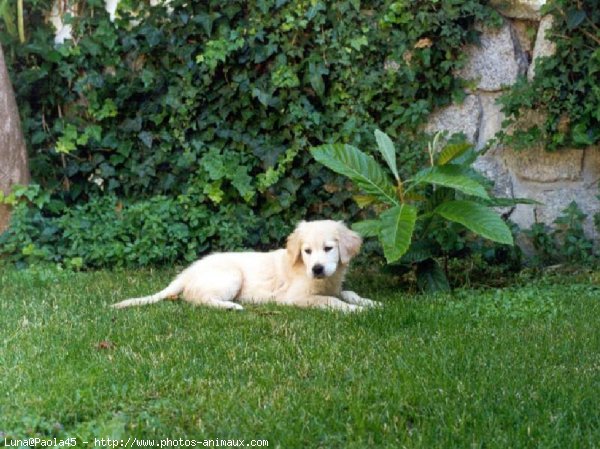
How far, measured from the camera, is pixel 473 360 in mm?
4621

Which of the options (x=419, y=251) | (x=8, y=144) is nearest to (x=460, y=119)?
(x=419, y=251)

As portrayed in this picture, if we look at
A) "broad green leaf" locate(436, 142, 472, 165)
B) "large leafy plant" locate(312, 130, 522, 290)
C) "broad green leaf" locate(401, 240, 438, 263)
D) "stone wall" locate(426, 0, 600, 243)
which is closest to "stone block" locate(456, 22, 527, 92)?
"stone wall" locate(426, 0, 600, 243)

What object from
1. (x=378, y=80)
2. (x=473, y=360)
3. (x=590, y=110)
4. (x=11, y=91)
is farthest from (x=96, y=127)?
(x=473, y=360)

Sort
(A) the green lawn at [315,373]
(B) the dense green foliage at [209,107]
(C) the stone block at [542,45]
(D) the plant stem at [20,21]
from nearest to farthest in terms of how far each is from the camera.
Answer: (A) the green lawn at [315,373], (C) the stone block at [542,45], (B) the dense green foliage at [209,107], (D) the plant stem at [20,21]

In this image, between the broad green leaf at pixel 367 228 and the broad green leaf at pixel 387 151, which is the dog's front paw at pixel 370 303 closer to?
the broad green leaf at pixel 367 228

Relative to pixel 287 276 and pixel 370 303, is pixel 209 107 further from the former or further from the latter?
pixel 370 303

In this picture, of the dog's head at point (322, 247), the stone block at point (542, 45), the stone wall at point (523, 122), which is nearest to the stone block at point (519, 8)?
the stone wall at point (523, 122)

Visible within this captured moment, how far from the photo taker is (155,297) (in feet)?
21.4

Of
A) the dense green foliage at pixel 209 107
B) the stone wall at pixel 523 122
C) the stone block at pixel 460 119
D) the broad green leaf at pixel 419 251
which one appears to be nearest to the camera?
the broad green leaf at pixel 419 251

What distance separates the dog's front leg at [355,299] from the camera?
6.33 meters

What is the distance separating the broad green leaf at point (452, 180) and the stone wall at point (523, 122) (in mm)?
2157

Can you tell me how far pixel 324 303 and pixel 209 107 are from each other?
3428 mm

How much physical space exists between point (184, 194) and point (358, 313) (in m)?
3.66

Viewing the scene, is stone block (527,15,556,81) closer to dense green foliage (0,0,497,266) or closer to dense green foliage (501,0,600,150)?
dense green foliage (501,0,600,150)
